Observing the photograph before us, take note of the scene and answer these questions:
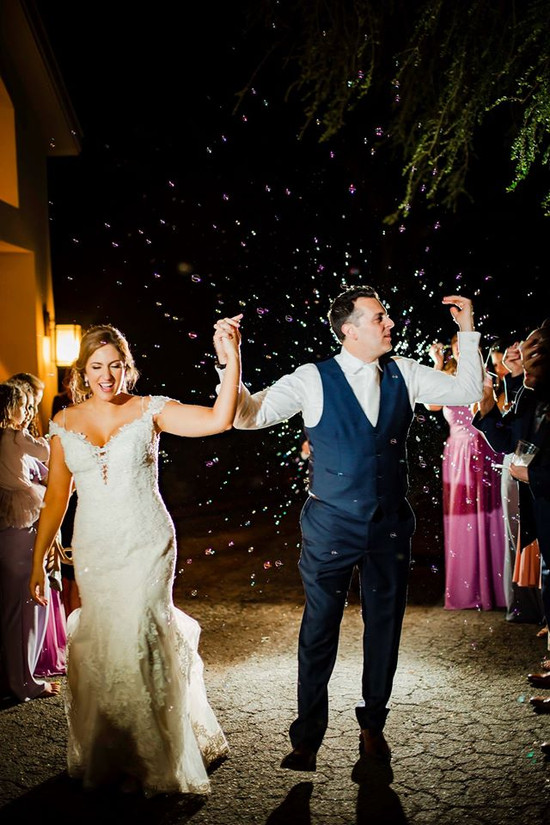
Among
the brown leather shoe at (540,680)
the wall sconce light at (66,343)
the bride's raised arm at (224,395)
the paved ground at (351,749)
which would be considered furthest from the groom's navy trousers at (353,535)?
the wall sconce light at (66,343)

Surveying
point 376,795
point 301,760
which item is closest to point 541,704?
point 376,795

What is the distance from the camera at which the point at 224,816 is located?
3.51 m

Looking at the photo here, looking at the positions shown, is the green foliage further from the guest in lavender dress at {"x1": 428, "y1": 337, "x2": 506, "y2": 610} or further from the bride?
the bride

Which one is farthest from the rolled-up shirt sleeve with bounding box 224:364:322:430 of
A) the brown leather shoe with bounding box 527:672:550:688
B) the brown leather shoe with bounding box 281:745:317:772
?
the brown leather shoe with bounding box 527:672:550:688

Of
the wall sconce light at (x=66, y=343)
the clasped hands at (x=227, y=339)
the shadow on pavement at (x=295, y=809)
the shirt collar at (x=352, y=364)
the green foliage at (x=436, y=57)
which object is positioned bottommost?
the shadow on pavement at (x=295, y=809)

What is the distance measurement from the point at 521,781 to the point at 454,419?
12.0 ft

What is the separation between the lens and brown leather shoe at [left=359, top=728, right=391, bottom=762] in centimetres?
401

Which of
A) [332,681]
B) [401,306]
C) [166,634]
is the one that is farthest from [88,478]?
[401,306]

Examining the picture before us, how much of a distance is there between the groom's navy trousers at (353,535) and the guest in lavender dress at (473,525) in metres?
2.96

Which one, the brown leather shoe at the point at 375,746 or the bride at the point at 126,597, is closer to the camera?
the bride at the point at 126,597

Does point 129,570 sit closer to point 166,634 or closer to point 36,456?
point 166,634

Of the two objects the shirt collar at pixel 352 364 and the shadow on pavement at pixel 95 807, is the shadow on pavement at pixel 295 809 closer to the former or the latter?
the shadow on pavement at pixel 95 807

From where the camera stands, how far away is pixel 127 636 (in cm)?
372

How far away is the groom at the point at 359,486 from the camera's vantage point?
3854 mm
